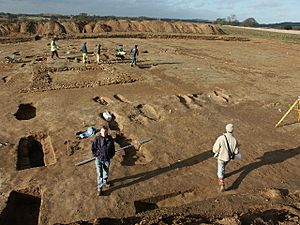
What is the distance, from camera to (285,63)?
2881 centimetres

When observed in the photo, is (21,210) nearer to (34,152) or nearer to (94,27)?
(34,152)

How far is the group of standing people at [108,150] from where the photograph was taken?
8.10 meters

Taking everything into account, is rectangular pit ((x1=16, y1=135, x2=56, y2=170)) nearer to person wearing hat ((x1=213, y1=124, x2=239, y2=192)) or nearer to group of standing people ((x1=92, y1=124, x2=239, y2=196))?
group of standing people ((x1=92, y1=124, x2=239, y2=196))

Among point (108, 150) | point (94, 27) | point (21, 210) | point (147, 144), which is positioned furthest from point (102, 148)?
point (94, 27)

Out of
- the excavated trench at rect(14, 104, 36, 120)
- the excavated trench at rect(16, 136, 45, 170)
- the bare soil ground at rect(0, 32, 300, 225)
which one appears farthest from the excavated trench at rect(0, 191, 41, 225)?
the excavated trench at rect(14, 104, 36, 120)

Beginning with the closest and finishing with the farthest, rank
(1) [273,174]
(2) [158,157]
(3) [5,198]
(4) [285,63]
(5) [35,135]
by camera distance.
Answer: (3) [5,198]
(1) [273,174]
(2) [158,157]
(5) [35,135]
(4) [285,63]

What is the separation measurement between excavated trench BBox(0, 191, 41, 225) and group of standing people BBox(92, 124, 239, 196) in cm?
173

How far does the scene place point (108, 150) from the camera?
26.7ft

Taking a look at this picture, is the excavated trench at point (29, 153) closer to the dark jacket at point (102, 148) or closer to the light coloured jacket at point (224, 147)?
the dark jacket at point (102, 148)

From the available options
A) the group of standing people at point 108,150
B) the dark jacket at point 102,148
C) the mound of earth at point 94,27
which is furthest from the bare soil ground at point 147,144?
the mound of earth at point 94,27

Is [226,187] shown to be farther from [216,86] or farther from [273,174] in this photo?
[216,86]

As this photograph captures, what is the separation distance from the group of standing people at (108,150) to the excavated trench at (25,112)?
22.2 feet

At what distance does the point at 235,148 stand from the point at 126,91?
9.85 metres

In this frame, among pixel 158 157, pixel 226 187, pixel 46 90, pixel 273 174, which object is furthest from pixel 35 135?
pixel 273 174
